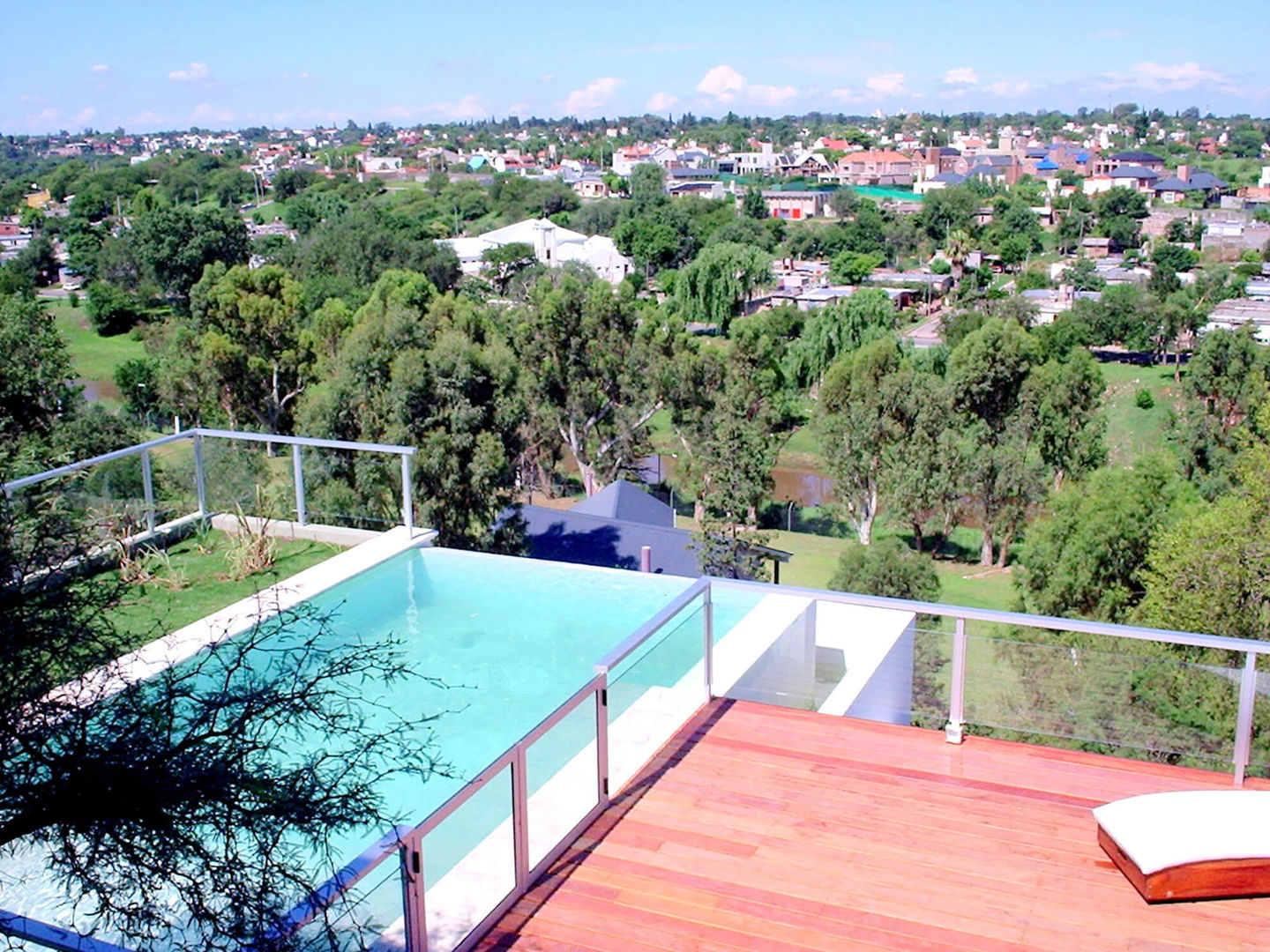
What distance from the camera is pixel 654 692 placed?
5.27m

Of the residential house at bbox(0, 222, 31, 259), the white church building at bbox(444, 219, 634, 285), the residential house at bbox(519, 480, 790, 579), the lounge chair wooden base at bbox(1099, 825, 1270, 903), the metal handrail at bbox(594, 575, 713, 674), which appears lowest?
the residential house at bbox(519, 480, 790, 579)

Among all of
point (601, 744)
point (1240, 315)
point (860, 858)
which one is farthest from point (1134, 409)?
point (601, 744)

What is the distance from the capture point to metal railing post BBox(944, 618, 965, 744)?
17.9 feet

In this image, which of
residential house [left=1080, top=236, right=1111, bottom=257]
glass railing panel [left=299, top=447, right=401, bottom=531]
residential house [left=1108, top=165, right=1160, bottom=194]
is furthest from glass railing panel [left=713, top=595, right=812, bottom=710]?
residential house [left=1108, top=165, right=1160, bottom=194]

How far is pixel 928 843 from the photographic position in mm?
4480

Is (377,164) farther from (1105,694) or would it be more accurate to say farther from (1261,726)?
(1261,726)

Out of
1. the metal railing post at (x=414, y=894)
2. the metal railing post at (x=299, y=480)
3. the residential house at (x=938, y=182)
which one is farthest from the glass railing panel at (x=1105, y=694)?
the residential house at (x=938, y=182)

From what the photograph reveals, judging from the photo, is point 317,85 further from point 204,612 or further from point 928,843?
point 928,843

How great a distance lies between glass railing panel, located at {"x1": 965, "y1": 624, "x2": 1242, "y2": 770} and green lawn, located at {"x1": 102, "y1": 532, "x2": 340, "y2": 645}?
477 cm

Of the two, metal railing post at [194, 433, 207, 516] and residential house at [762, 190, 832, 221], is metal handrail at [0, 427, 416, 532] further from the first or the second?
residential house at [762, 190, 832, 221]

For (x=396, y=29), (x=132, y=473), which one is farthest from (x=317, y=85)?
(x=132, y=473)

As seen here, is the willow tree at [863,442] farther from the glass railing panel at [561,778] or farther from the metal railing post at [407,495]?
the glass railing panel at [561,778]

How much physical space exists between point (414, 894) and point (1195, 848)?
2729 mm

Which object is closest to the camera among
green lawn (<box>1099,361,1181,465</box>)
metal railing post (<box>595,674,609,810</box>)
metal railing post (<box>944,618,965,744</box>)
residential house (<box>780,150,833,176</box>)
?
metal railing post (<box>595,674,609,810</box>)
